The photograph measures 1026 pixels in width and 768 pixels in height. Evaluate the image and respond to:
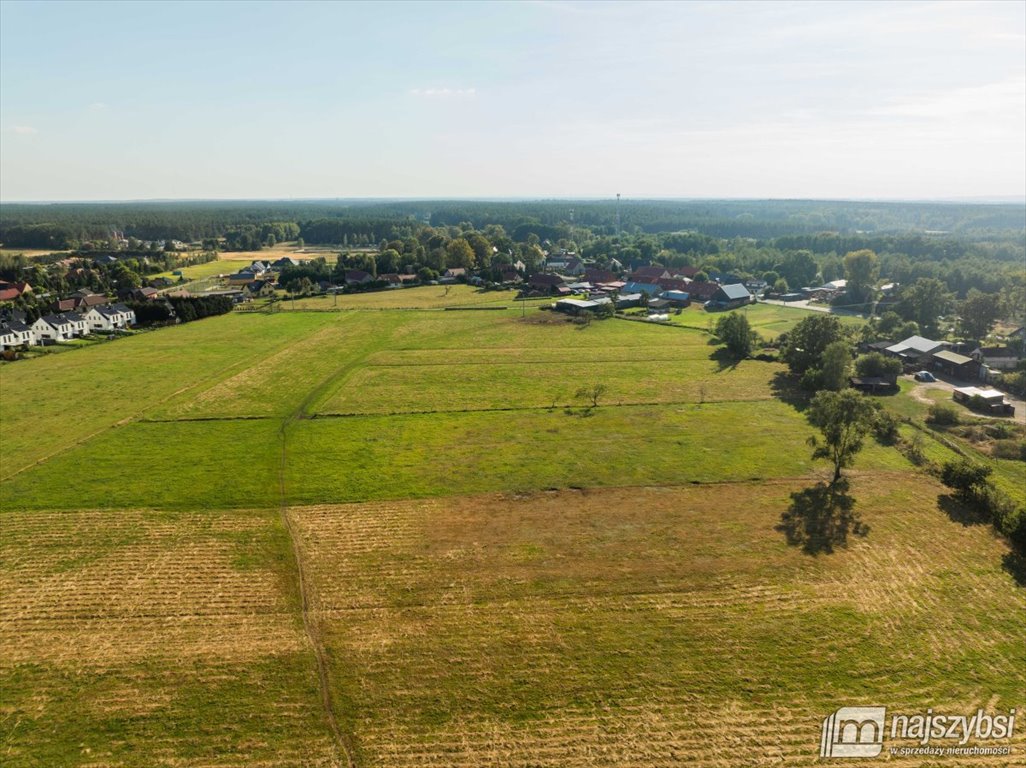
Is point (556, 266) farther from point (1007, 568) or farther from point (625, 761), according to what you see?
point (625, 761)

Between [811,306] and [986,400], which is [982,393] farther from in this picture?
[811,306]

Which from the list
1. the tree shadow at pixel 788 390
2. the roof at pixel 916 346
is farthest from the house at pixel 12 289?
the roof at pixel 916 346

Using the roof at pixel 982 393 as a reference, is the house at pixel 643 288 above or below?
above

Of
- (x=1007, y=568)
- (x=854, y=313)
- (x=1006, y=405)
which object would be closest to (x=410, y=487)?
(x=1007, y=568)

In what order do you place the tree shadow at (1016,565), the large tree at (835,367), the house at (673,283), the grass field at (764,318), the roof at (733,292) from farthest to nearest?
the house at (673,283) → the roof at (733,292) → the grass field at (764,318) → the large tree at (835,367) → the tree shadow at (1016,565)

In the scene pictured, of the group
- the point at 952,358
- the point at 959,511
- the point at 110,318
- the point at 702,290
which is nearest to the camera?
the point at 959,511

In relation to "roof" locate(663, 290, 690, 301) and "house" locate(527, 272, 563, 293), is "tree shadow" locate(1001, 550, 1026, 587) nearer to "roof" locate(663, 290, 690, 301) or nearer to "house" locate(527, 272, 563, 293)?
"roof" locate(663, 290, 690, 301)

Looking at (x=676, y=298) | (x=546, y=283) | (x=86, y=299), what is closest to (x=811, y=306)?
(x=676, y=298)

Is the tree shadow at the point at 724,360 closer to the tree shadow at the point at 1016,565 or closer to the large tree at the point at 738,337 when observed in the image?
the large tree at the point at 738,337
